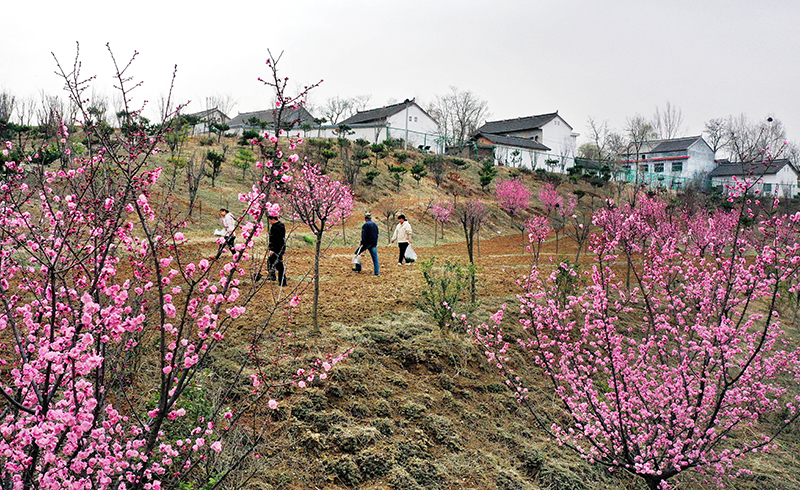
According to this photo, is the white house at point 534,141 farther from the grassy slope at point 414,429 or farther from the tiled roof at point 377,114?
the grassy slope at point 414,429

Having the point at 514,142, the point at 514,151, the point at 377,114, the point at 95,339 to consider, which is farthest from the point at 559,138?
the point at 95,339

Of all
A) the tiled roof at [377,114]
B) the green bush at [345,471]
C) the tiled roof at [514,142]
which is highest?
the tiled roof at [377,114]

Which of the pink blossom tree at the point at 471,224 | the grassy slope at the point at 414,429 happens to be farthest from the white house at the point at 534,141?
the grassy slope at the point at 414,429

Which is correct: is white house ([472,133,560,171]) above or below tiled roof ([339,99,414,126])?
below

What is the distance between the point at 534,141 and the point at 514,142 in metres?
3.27

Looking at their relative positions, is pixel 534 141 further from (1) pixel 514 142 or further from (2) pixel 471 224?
(2) pixel 471 224

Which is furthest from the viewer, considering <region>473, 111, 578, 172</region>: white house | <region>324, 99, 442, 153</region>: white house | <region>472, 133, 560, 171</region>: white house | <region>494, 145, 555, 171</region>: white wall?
<region>473, 111, 578, 172</region>: white house

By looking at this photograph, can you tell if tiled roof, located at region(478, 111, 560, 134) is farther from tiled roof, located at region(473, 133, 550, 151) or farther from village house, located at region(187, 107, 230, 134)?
village house, located at region(187, 107, 230, 134)

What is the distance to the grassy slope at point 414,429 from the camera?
3.95 meters

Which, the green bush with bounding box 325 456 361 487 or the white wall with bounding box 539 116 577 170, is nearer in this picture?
the green bush with bounding box 325 456 361 487

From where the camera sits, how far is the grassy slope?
395 centimetres

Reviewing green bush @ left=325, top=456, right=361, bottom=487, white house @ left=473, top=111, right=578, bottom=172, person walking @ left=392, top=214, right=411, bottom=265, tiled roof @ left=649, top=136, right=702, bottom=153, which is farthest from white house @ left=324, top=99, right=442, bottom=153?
green bush @ left=325, top=456, right=361, bottom=487

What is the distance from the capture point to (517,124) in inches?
1927

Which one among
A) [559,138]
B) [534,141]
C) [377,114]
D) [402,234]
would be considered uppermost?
[377,114]
